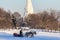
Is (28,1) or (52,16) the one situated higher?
(28,1)

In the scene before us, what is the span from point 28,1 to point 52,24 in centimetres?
5260

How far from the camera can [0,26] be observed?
51.2 metres

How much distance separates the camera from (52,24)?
1959 inches

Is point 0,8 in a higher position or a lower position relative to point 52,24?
higher

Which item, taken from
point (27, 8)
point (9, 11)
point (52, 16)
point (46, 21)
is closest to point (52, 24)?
point (46, 21)

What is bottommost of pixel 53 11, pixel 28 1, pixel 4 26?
pixel 4 26

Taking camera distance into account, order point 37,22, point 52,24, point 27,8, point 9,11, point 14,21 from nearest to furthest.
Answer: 1. point 52,24
2. point 37,22
3. point 14,21
4. point 9,11
5. point 27,8

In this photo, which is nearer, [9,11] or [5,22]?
[5,22]

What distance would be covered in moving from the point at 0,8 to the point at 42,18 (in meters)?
15.0

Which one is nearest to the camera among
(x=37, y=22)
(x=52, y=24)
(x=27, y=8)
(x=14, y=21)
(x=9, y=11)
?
(x=52, y=24)

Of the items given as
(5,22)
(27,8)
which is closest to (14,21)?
(5,22)

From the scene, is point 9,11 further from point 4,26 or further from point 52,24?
point 52,24

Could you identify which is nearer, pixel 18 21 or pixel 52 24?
pixel 52 24

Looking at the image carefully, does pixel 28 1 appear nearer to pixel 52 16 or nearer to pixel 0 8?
pixel 0 8
